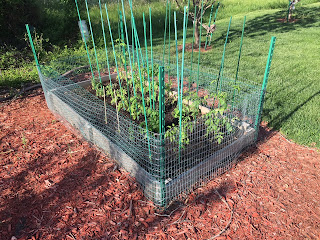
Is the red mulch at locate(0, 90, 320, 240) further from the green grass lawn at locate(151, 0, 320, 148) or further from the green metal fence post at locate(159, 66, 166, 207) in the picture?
the green grass lawn at locate(151, 0, 320, 148)

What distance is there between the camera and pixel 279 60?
6688mm

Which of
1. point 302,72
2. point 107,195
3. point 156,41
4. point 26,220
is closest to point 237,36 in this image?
point 156,41

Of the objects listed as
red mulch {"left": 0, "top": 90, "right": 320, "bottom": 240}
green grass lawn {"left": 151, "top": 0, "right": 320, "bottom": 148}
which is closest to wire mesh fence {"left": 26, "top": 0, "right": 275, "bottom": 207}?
red mulch {"left": 0, "top": 90, "right": 320, "bottom": 240}

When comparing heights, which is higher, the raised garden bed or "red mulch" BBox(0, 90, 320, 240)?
the raised garden bed

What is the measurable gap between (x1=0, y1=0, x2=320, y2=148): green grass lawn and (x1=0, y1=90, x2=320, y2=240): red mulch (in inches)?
23.8

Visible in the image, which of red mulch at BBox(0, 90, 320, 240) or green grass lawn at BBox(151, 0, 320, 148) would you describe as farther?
green grass lawn at BBox(151, 0, 320, 148)

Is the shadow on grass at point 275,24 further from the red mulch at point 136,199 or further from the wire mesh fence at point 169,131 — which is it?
the red mulch at point 136,199

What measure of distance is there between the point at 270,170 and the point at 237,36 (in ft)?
23.6

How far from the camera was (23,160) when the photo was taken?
11.1 feet

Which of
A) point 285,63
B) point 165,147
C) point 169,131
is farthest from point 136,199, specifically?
point 285,63

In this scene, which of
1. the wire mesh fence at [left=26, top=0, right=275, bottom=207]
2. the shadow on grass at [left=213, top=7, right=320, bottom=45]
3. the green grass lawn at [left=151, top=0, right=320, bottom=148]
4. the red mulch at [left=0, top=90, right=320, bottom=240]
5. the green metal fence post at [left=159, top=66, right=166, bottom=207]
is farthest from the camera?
the shadow on grass at [left=213, top=7, right=320, bottom=45]

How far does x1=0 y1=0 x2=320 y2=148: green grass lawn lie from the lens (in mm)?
4086

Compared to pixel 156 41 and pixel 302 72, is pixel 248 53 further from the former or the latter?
pixel 156 41

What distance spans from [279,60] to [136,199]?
5.83 meters
